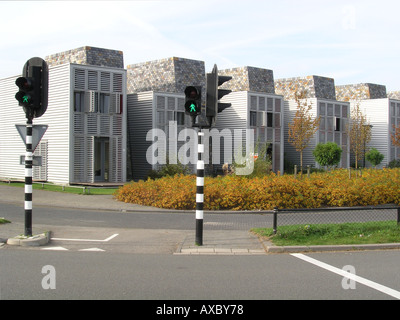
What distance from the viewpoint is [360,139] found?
37.5m

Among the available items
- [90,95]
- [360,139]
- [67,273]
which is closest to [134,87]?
[90,95]

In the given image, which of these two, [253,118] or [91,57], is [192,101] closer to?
[91,57]

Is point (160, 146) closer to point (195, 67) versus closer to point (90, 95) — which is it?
point (90, 95)

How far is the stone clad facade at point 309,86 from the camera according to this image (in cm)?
4978

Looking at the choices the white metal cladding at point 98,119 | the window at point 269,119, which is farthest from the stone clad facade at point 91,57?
the window at point 269,119

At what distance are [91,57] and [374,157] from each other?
2727 centimetres

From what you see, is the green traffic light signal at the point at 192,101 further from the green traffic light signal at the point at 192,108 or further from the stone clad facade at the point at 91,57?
the stone clad facade at the point at 91,57

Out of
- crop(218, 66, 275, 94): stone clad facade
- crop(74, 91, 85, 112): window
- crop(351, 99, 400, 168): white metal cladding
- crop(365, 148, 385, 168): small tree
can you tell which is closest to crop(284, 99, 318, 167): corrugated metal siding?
crop(218, 66, 275, 94): stone clad facade

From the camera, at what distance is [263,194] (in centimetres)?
1822

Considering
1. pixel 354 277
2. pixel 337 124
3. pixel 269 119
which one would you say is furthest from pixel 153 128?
pixel 354 277

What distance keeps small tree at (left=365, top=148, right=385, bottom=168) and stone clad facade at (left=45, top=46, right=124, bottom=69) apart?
24409 millimetres

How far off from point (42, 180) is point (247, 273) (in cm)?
2382

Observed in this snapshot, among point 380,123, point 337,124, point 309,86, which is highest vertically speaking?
point 309,86

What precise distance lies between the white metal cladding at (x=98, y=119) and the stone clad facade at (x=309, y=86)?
81.4 feet
